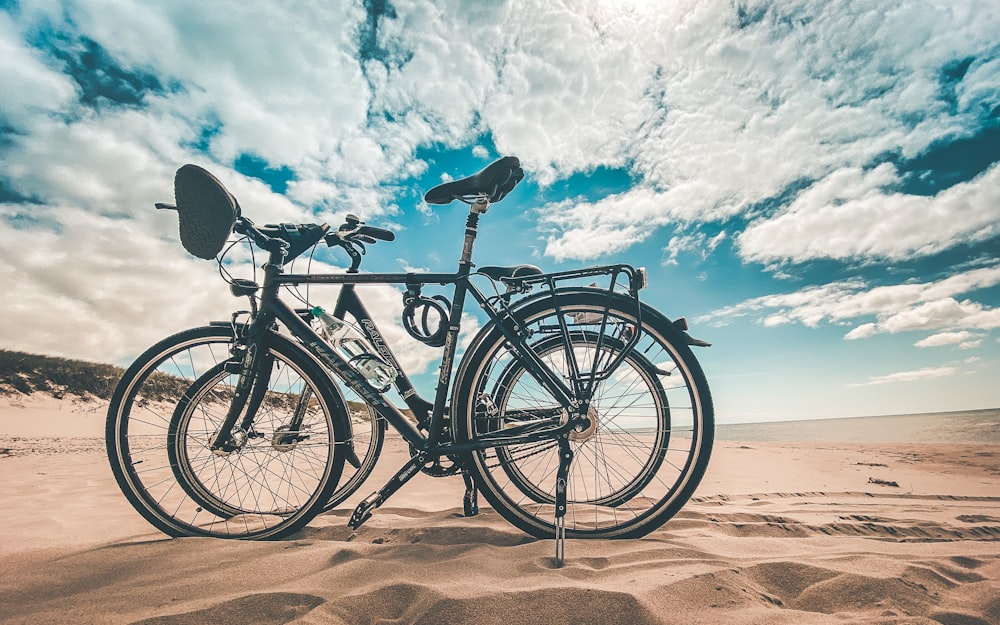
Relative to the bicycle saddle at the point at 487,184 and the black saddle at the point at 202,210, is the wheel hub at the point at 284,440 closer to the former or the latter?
the black saddle at the point at 202,210

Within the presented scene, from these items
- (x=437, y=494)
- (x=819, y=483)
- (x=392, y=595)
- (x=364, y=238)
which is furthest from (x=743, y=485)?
(x=364, y=238)

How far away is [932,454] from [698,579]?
Answer: 868 cm

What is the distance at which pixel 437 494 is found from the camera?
367 cm

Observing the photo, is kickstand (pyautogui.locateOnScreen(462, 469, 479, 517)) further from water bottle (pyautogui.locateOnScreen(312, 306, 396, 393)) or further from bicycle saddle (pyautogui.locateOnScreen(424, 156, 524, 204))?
bicycle saddle (pyautogui.locateOnScreen(424, 156, 524, 204))

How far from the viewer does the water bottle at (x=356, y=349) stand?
262 cm

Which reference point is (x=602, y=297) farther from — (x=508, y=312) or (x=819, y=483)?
(x=819, y=483)

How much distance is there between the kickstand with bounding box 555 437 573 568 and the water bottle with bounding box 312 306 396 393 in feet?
3.53

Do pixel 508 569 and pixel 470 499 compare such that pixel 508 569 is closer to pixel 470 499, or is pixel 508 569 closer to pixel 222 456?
pixel 470 499

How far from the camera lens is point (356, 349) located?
8.82 ft

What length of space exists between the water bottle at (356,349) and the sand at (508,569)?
86cm

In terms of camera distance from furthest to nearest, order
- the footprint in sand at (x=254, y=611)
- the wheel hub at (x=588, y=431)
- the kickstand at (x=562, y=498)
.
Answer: the wheel hub at (x=588, y=431) → the kickstand at (x=562, y=498) → the footprint in sand at (x=254, y=611)

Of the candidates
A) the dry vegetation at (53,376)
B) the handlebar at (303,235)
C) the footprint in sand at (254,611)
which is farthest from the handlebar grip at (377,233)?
the dry vegetation at (53,376)

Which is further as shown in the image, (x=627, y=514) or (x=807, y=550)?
(x=627, y=514)

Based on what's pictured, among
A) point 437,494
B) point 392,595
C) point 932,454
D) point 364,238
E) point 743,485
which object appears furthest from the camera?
point 932,454
